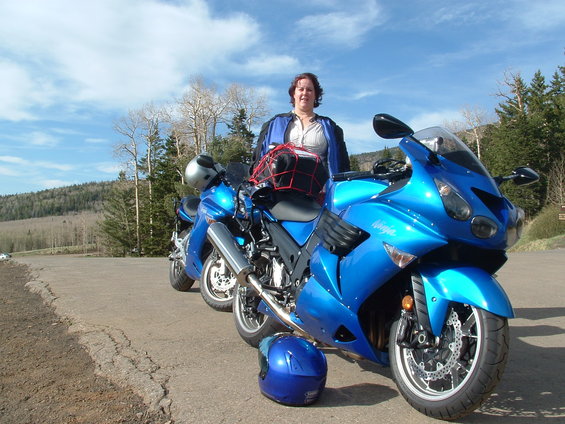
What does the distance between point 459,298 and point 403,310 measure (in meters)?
0.36

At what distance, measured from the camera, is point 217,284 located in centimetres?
515

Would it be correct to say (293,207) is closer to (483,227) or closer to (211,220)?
(211,220)

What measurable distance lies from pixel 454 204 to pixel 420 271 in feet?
1.31

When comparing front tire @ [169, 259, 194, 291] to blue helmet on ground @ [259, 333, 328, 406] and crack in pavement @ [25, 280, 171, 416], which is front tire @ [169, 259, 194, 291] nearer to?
crack in pavement @ [25, 280, 171, 416]

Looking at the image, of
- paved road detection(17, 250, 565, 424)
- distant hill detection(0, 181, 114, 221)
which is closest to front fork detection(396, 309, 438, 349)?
paved road detection(17, 250, 565, 424)

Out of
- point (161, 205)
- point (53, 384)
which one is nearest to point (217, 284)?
point (53, 384)

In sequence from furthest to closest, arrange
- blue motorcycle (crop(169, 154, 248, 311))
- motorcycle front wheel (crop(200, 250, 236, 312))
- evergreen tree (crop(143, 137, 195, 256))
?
evergreen tree (crop(143, 137, 195, 256))
motorcycle front wheel (crop(200, 250, 236, 312))
blue motorcycle (crop(169, 154, 248, 311))

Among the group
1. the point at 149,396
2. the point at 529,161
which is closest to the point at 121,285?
the point at 149,396

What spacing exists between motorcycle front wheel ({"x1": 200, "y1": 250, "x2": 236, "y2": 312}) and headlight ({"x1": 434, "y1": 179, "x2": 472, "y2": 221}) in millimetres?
3026

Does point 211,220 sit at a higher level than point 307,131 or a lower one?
lower

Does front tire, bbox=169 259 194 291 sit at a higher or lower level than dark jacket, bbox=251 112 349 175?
lower

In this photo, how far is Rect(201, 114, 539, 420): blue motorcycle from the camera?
7.71 ft

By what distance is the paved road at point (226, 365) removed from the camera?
2580 mm

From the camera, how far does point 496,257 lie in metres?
2.58
